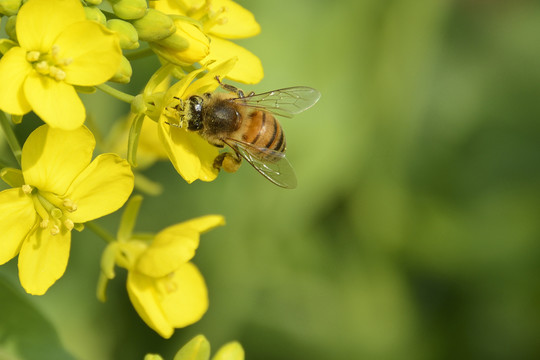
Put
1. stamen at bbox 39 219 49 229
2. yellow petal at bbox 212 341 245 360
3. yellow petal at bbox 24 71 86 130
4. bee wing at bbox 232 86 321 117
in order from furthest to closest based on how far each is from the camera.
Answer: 1. bee wing at bbox 232 86 321 117
2. yellow petal at bbox 212 341 245 360
3. stamen at bbox 39 219 49 229
4. yellow petal at bbox 24 71 86 130

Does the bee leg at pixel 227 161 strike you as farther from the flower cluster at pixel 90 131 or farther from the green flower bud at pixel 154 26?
the green flower bud at pixel 154 26

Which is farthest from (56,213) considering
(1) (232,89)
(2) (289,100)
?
(2) (289,100)

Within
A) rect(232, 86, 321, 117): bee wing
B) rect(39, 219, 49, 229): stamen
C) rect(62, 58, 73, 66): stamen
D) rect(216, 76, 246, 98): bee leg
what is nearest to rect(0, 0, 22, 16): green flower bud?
rect(62, 58, 73, 66): stamen

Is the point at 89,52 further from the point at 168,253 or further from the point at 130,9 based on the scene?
the point at 168,253

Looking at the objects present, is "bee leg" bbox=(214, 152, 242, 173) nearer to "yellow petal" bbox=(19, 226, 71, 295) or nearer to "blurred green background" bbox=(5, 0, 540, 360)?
"yellow petal" bbox=(19, 226, 71, 295)

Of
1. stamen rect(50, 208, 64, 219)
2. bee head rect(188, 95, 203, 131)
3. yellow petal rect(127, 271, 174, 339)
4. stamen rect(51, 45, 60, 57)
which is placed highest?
stamen rect(51, 45, 60, 57)

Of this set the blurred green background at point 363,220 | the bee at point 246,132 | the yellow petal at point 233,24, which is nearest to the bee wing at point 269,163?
the bee at point 246,132
